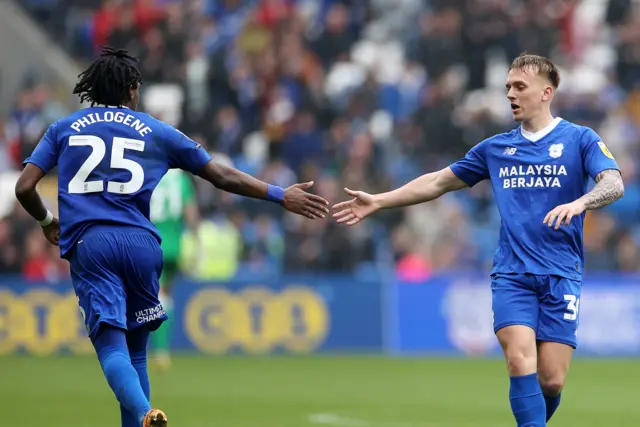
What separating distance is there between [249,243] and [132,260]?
13619 mm

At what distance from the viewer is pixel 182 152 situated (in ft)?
25.3

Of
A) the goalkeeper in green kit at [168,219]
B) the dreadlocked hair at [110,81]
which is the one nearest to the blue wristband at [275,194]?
the dreadlocked hair at [110,81]

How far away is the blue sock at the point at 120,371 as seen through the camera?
7.18 meters

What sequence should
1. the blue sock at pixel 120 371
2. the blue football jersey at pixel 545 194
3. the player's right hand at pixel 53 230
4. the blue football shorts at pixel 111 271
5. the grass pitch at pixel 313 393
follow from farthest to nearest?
1. the grass pitch at pixel 313 393
2. the player's right hand at pixel 53 230
3. the blue football jersey at pixel 545 194
4. the blue football shorts at pixel 111 271
5. the blue sock at pixel 120 371

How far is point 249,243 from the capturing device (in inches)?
Answer: 832

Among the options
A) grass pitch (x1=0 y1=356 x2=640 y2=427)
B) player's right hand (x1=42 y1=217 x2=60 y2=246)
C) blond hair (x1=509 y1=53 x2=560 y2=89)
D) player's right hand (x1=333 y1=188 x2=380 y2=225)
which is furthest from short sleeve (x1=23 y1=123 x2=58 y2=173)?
grass pitch (x1=0 y1=356 x2=640 y2=427)

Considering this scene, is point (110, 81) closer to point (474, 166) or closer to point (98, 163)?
point (98, 163)

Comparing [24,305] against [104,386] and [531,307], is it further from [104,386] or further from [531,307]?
[531,307]

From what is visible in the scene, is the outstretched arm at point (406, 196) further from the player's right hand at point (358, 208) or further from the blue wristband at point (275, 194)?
the blue wristband at point (275, 194)

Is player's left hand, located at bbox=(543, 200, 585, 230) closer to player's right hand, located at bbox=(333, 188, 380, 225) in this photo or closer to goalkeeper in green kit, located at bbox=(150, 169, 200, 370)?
player's right hand, located at bbox=(333, 188, 380, 225)

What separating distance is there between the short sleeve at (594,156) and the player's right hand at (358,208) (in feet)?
4.76

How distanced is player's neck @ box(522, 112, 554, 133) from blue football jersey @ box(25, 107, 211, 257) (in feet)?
7.35

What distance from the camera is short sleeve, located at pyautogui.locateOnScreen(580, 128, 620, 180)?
7.90 m

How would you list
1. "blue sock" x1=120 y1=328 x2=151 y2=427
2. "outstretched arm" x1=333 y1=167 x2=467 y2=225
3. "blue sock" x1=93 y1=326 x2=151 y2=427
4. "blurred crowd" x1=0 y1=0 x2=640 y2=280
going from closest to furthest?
1. "blue sock" x1=93 y1=326 x2=151 y2=427
2. "blue sock" x1=120 y1=328 x2=151 y2=427
3. "outstretched arm" x1=333 y1=167 x2=467 y2=225
4. "blurred crowd" x1=0 y1=0 x2=640 y2=280
